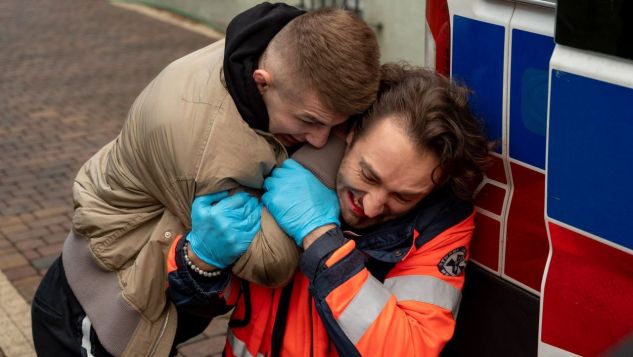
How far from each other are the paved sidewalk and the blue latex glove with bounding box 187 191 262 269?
1993 millimetres

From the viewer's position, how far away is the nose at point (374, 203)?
2.05 metres

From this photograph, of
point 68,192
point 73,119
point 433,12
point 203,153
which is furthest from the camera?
point 73,119

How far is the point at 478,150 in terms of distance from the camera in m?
2.03

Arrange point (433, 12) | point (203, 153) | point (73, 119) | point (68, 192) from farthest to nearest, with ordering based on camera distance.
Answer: point (73, 119) → point (68, 192) → point (433, 12) → point (203, 153)

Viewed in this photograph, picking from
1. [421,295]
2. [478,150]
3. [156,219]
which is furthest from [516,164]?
[156,219]

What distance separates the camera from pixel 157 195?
2.22m

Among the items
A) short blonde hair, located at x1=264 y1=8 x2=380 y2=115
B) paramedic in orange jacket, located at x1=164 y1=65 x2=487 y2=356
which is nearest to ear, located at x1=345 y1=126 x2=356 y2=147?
paramedic in orange jacket, located at x1=164 y1=65 x2=487 y2=356

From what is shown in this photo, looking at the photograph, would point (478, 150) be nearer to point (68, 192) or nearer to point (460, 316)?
point (460, 316)

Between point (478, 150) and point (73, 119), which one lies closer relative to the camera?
point (478, 150)

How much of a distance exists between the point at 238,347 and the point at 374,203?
0.61 m

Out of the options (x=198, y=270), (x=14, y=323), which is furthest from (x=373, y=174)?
(x=14, y=323)

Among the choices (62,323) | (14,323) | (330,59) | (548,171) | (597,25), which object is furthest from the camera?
(14,323)

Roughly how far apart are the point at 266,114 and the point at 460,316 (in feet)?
Result: 2.57

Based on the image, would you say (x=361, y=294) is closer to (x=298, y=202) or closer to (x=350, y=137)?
(x=298, y=202)
